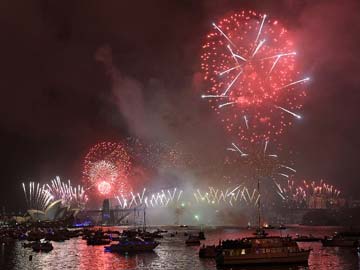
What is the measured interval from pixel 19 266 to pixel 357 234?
218 ft

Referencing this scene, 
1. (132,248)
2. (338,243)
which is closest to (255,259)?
(132,248)

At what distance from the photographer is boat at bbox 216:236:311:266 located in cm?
4584

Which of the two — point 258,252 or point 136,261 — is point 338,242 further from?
point 258,252

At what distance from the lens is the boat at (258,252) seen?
45.8m

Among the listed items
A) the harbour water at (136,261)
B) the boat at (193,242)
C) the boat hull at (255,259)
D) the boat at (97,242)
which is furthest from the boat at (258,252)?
the boat at (97,242)

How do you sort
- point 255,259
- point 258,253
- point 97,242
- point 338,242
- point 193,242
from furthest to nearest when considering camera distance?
point 97,242
point 193,242
point 338,242
point 258,253
point 255,259

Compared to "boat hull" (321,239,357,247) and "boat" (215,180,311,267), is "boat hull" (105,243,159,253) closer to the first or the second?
"boat" (215,180,311,267)

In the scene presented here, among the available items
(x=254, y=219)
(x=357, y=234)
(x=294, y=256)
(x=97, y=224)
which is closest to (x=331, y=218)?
(x=254, y=219)

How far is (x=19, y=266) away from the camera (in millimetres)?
52688

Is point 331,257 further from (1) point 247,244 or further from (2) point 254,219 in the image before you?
(2) point 254,219

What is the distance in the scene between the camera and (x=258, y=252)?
4597 cm

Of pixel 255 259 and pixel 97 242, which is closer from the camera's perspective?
pixel 255 259

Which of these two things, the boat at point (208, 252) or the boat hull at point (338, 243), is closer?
the boat at point (208, 252)

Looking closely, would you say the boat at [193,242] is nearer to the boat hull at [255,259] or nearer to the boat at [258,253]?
the boat at [258,253]
